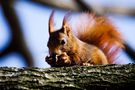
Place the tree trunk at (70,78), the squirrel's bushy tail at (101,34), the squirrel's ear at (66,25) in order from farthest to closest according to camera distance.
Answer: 1. the squirrel's bushy tail at (101,34)
2. the squirrel's ear at (66,25)
3. the tree trunk at (70,78)

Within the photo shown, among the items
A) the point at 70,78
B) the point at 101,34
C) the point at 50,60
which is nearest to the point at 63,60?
the point at 50,60

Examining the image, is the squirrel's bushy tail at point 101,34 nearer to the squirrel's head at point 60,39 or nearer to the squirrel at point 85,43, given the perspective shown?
the squirrel at point 85,43

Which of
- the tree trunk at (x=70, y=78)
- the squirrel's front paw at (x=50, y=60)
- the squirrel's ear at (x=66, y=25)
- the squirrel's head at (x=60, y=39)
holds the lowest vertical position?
the tree trunk at (x=70, y=78)

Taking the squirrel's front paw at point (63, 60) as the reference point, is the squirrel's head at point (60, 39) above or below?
above

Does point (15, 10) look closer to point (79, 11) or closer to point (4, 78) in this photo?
point (79, 11)

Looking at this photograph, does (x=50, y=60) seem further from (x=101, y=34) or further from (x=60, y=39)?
(x=101, y=34)

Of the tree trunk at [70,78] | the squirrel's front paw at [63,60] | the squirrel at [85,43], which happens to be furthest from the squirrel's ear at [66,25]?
the tree trunk at [70,78]

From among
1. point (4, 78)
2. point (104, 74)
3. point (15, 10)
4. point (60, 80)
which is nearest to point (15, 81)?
point (4, 78)

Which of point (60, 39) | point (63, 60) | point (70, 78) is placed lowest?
point (70, 78)
